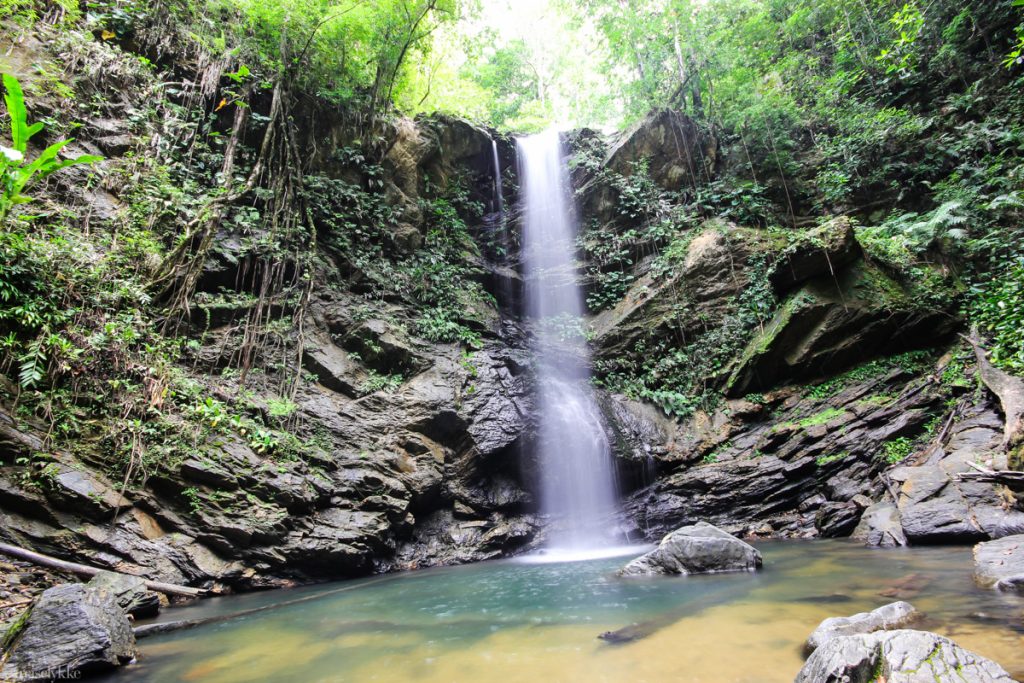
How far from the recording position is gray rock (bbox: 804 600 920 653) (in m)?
3.20

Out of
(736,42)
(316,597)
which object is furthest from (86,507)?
(736,42)

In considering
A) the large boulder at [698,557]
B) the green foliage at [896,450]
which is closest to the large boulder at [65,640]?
the large boulder at [698,557]

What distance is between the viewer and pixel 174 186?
933cm

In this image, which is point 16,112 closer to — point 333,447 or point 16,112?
point 16,112

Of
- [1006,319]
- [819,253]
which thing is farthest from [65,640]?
[819,253]

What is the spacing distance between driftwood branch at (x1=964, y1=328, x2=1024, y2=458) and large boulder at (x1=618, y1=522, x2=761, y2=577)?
3.44 m

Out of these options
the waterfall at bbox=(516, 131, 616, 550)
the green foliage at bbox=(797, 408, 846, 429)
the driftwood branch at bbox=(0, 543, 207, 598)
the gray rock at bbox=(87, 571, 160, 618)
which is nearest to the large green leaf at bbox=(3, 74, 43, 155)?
the driftwood branch at bbox=(0, 543, 207, 598)

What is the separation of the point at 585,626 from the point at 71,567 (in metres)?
5.32

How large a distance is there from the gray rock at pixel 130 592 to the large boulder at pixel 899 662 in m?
6.23

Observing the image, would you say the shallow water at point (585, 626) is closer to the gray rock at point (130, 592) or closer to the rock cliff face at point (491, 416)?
the gray rock at point (130, 592)

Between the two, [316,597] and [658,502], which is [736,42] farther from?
[316,597]

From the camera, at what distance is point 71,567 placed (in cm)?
518

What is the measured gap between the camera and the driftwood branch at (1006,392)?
20.0ft

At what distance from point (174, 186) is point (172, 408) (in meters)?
4.71
